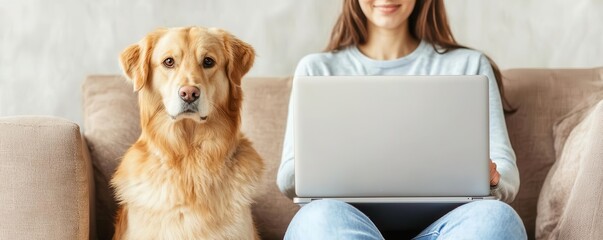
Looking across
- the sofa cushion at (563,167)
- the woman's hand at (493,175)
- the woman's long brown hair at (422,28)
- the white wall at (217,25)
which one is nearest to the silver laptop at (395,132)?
the woman's hand at (493,175)

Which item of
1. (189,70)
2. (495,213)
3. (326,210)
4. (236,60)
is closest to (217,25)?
(236,60)

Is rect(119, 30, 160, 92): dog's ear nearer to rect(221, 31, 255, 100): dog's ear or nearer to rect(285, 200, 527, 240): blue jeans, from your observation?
rect(221, 31, 255, 100): dog's ear

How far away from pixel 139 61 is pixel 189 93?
0.60 feet

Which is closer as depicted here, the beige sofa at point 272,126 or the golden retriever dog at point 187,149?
the golden retriever dog at point 187,149

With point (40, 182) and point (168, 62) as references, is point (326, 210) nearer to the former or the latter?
point (168, 62)

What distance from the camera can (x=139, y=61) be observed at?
5.29 feet

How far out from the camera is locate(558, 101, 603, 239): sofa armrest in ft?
5.12

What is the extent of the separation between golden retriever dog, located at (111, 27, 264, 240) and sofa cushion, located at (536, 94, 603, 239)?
792 millimetres

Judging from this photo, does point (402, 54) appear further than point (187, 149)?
Yes

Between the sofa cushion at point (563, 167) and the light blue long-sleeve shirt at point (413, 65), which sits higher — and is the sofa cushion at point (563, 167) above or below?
below

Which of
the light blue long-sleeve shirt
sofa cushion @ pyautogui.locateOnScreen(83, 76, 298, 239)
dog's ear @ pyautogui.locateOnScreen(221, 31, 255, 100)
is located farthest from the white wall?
dog's ear @ pyautogui.locateOnScreen(221, 31, 255, 100)

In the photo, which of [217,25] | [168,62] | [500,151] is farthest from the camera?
[217,25]

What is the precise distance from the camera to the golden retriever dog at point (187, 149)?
158 centimetres

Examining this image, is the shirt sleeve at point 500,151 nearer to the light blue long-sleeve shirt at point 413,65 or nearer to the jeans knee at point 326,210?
the light blue long-sleeve shirt at point 413,65
